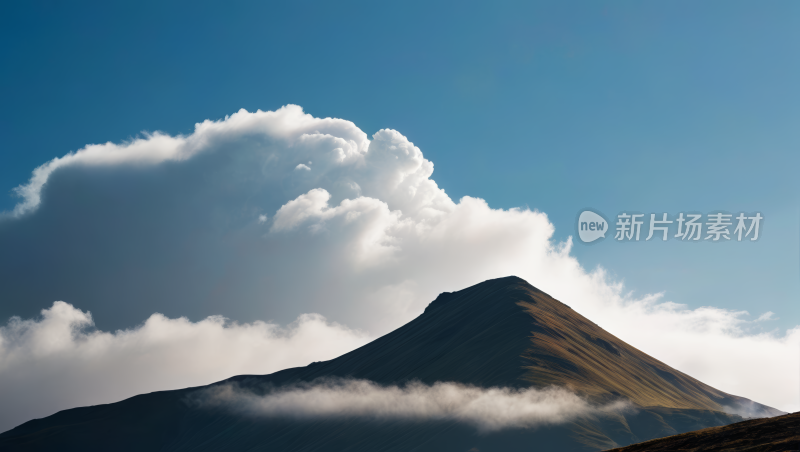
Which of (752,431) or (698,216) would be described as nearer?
(752,431)

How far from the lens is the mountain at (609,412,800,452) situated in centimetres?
10106

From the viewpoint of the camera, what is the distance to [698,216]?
162 m

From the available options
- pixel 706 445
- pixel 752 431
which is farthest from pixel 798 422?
pixel 706 445

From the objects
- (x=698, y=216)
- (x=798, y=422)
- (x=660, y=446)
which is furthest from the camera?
(x=698, y=216)

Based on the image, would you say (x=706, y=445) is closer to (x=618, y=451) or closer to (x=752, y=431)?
(x=752, y=431)

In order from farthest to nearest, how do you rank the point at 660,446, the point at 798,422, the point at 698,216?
the point at 698,216 < the point at 660,446 < the point at 798,422

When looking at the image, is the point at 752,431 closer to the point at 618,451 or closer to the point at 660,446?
the point at 660,446

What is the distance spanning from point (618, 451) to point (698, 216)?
224ft

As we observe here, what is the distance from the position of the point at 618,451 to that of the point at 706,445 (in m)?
18.6

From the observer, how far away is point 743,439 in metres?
110

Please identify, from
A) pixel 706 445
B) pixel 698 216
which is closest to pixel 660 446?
pixel 706 445

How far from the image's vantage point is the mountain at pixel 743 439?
332 ft

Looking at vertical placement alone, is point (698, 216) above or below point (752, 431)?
above

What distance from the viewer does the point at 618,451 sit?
12688 cm
